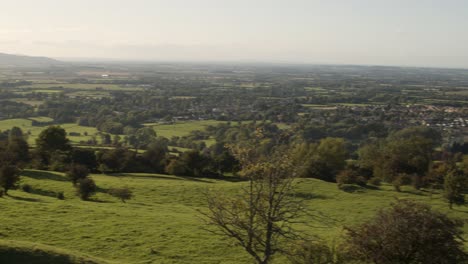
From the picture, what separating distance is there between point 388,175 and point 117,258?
4346cm

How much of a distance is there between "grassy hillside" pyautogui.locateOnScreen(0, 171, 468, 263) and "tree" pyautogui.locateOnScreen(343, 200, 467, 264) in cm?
779

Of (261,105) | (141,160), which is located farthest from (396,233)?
(261,105)

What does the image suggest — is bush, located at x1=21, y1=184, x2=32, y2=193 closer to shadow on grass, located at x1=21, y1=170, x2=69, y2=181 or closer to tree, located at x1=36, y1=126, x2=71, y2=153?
shadow on grass, located at x1=21, y1=170, x2=69, y2=181

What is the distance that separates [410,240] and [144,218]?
1908cm

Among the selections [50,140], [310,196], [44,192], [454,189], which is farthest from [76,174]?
[454,189]

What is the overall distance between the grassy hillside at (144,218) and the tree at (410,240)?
25.6 ft

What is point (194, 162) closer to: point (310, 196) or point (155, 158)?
point (155, 158)

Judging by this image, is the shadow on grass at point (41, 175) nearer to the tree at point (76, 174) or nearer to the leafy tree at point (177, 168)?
the tree at point (76, 174)

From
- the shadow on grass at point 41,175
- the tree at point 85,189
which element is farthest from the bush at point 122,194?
the shadow on grass at point 41,175

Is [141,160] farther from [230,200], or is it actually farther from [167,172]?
[230,200]

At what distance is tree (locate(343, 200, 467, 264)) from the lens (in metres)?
16.8

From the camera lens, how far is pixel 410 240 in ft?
55.1

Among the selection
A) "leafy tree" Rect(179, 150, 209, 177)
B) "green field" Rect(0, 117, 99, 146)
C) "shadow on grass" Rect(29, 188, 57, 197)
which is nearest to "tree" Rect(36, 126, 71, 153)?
"leafy tree" Rect(179, 150, 209, 177)

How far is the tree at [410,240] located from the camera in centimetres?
1677
